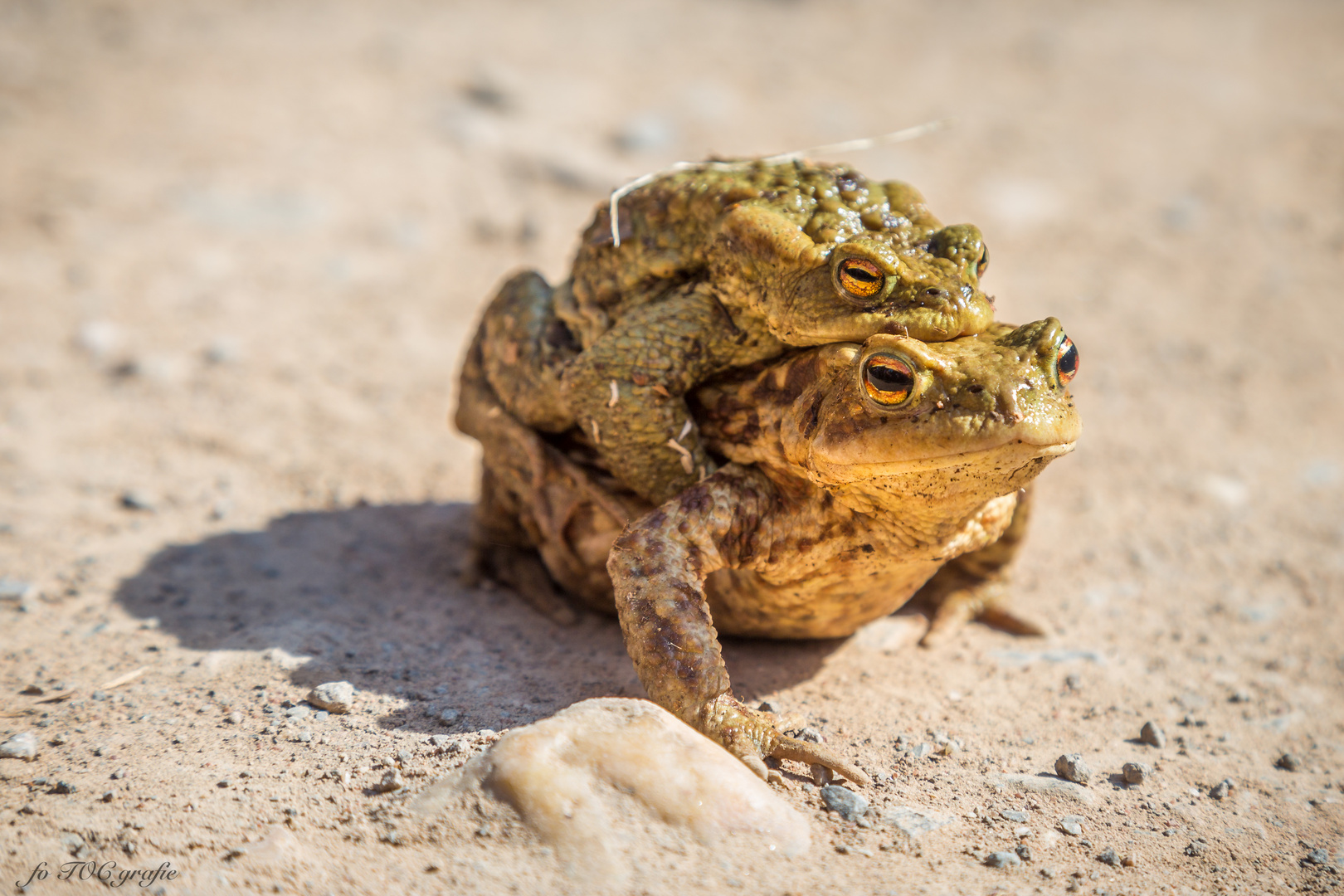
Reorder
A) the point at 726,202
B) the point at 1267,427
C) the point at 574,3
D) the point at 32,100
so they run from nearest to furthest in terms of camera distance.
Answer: the point at 726,202 → the point at 1267,427 → the point at 32,100 → the point at 574,3

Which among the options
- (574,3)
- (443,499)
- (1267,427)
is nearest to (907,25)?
(574,3)

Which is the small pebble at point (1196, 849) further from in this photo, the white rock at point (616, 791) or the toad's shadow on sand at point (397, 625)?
the toad's shadow on sand at point (397, 625)

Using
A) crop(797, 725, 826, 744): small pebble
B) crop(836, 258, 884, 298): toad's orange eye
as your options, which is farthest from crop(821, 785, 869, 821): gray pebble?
crop(836, 258, 884, 298): toad's orange eye

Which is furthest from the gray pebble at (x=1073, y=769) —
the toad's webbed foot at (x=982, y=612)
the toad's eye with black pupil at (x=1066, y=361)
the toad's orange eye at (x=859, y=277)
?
the toad's orange eye at (x=859, y=277)

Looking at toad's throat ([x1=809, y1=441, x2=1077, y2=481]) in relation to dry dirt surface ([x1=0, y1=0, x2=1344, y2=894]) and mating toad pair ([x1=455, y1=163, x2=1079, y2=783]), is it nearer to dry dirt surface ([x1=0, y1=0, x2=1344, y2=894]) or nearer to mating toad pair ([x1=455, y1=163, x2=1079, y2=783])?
mating toad pair ([x1=455, y1=163, x2=1079, y2=783])

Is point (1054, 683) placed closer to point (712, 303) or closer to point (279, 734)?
point (712, 303)

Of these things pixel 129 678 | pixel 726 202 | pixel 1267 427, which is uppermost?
pixel 726 202
